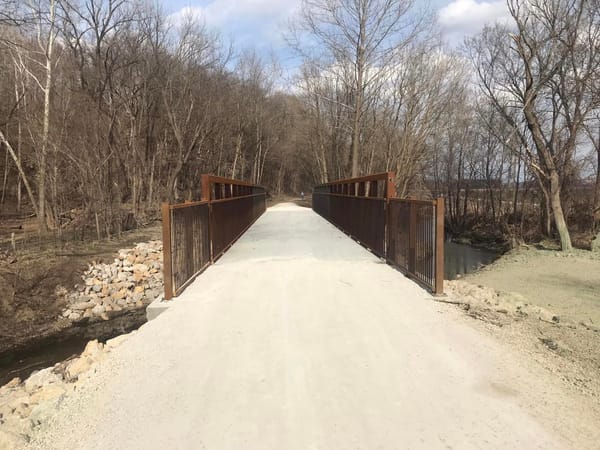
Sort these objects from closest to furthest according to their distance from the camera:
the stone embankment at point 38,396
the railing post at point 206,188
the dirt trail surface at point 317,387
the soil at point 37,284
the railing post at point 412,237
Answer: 1. the dirt trail surface at point 317,387
2. the stone embankment at point 38,396
3. the railing post at point 412,237
4. the soil at point 37,284
5. the railing post at point 206,188

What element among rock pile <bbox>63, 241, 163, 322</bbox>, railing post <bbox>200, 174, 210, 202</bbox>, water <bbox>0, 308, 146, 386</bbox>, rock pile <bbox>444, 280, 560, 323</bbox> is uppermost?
railing post <bbox>200, 174, 210, 202</bbox>

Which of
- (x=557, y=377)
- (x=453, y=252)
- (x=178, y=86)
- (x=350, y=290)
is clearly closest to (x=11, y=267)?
(x=350, y=290)

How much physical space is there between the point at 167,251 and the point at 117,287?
490 cm

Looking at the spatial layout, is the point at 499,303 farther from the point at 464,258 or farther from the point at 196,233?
the point at 464,258

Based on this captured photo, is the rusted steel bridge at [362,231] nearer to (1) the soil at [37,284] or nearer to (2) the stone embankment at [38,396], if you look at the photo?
(2) the stone embankment at [38,396]

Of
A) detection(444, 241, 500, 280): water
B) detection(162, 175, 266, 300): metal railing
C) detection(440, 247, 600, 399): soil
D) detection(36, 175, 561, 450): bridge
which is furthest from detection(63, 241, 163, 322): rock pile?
detection(444, 241, 500, 280): water

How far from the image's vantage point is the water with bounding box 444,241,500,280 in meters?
14.7

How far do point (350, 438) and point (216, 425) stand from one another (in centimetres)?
79

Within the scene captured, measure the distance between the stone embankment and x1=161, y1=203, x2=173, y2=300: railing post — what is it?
3.42ft

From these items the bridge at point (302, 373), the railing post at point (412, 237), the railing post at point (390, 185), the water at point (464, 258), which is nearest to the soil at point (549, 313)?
the bridge at point (302, 373)

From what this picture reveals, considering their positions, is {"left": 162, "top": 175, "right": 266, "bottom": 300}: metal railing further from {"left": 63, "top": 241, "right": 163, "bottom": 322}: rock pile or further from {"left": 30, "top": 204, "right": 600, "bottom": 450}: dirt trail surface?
{"left": 63, "top": 241, "right": 163, "bottom": 322}: rock pile

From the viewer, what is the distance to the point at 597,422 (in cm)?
267

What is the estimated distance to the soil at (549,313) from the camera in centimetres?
361

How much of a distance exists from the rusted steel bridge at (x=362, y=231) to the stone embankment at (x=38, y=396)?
1516 millimetres
